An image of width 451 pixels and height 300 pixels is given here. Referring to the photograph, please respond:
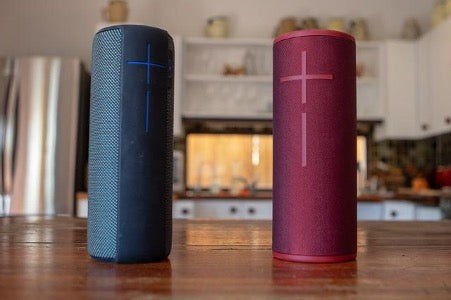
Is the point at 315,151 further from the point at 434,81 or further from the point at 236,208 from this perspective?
the point at 434,81

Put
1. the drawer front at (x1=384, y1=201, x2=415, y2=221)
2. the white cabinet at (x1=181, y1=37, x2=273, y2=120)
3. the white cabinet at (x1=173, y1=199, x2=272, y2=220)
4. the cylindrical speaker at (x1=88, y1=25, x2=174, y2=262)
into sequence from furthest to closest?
the white cabinet at (x1=181, y1=37, x2=273, y2=120) → the white cabinet at (x1=173, y1=199, x2=272, y2=220) → the drawer front at (x1=384, y1=201, x2=415, y2=221) → the cylindrical speaker at (x1=88, y1=25, x2=174, y2=262)

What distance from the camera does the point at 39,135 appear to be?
3.51 meters

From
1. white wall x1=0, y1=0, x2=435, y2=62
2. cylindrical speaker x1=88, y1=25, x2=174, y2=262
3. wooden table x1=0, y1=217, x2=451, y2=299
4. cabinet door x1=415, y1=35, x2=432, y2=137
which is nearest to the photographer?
wooden table x1=0, y1=217, x2=451, y2=299

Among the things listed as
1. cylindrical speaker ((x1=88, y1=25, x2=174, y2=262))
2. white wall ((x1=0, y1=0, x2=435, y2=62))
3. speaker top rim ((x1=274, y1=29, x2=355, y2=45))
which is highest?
white wall ((x1=0, y1=0, x2=435, y2=62))

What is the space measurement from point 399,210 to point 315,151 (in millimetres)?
3021

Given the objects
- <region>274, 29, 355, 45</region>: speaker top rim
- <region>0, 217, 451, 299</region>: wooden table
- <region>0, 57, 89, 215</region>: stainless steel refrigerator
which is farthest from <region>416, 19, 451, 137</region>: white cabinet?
<region>274, 29, 355, 45</region>: speaker top rim

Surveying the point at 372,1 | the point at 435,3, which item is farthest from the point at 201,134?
the point at 435,3

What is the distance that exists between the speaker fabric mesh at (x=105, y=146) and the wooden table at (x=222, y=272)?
0.11 ft

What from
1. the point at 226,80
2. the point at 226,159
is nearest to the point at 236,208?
the point at 226,159

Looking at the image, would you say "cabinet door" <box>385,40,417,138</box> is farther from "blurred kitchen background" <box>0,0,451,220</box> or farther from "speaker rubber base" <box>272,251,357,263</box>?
"speaker rubber base" <box>272,251,357,263</box>

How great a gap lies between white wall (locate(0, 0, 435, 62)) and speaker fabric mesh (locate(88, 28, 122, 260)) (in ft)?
11.9

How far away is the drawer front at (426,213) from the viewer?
3.31m

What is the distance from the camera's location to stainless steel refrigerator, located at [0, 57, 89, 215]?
11.4 feet

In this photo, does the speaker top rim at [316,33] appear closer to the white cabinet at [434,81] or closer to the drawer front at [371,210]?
the drawer front at [371,210]
